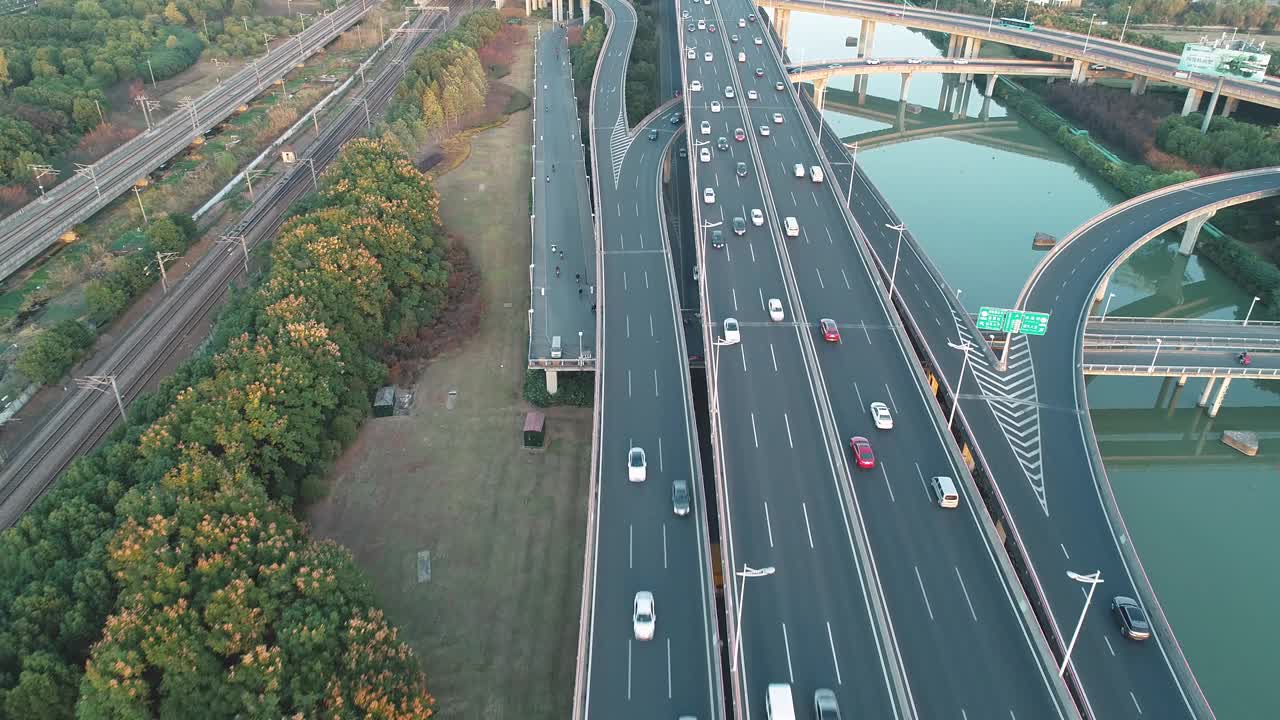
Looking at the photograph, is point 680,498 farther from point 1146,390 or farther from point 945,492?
point 1146,390

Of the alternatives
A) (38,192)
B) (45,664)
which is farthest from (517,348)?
(38,192)

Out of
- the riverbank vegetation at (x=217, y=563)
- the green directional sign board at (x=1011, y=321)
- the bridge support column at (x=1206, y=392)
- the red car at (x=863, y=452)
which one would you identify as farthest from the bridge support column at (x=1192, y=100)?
the riverbank vegetation at (x=217, y=563)

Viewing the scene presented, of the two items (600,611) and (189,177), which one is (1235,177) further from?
(189,177)

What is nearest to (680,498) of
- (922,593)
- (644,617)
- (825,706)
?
(644,617)

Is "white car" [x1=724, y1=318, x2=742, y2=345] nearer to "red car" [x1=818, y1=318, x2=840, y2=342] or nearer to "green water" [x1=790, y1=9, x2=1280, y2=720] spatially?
"red car" [x1=818, y1=318, x2=840, y2=342]

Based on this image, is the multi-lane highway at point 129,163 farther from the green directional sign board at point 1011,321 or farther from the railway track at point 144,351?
the green directional sign board at point 1011,321
